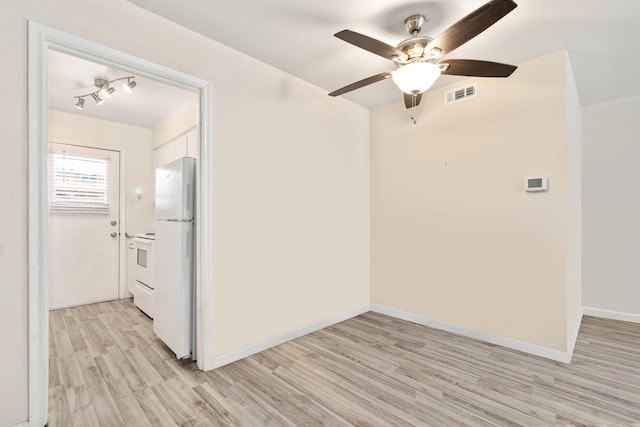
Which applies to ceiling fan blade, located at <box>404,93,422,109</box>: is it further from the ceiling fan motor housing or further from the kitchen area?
the kitchen area

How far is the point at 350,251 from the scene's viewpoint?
3520 mm

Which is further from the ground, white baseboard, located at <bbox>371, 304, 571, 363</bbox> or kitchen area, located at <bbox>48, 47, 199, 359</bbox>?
kitchen area, located at <bbox>48, 47, 199, 359</bbox>

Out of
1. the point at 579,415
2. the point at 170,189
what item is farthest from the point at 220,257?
the point at 579,415

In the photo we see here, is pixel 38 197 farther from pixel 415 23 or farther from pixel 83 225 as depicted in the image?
pixel 83 225

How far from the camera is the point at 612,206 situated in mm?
3459

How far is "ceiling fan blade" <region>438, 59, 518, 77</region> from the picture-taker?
1849 millimetres

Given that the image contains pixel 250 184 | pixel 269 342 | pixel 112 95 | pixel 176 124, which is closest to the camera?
pixel 250 184

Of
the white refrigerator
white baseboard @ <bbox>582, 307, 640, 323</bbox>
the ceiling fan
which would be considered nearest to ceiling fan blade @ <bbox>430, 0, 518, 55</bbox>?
the ceiling fan

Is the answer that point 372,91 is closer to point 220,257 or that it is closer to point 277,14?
point 277,14

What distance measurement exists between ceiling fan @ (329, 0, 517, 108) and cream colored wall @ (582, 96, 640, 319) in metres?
2.65

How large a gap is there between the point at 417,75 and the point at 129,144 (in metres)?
4.24

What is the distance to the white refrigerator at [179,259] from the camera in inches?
94.3

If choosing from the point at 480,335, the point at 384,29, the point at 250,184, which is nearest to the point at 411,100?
the point at 384,29

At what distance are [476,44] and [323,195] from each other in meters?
1.86
